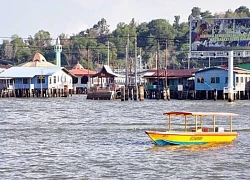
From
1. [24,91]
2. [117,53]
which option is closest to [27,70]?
[24,91]

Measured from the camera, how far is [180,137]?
2972 cm

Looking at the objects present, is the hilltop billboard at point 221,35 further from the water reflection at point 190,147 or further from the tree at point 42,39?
the tree at point 42,39

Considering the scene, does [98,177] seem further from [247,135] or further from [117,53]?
[117,53]

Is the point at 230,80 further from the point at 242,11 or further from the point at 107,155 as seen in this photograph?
the point at 242,11


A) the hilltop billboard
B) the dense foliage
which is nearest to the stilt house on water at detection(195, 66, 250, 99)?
the hilltop billboard

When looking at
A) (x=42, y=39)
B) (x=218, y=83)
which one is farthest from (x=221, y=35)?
(x=42, y=39)

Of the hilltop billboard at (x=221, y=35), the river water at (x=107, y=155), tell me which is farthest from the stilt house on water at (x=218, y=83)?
the river water at (x=107, y=155)

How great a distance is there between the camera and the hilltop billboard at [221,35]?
77562 millimetres

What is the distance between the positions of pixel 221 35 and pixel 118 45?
254ft

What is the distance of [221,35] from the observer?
257ft

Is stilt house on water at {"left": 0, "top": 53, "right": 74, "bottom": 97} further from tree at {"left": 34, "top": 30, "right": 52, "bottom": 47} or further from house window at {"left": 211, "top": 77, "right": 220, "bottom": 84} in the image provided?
tree at {"left": 34, "top": 30, "right": 52, "bottom": 47}

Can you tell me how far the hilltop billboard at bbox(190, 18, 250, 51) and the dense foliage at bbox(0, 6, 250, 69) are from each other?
188 feet

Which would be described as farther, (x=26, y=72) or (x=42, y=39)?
(x=42, y=39)

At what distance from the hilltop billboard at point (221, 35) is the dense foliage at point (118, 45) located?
57408 millimetres
